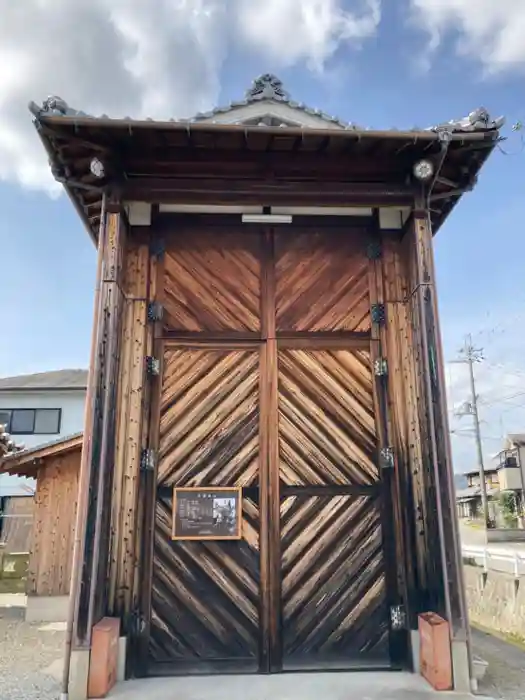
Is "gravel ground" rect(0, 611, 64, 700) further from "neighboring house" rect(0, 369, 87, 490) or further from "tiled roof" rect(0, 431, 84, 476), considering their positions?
"neighboring house" rect(0, 369, 87, 490)

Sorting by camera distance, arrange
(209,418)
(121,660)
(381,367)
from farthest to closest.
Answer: (381,367), (209,418), (121,660)

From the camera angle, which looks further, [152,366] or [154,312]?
[154,312]

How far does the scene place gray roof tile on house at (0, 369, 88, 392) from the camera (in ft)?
62.1

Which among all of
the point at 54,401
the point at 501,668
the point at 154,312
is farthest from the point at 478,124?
the point at 54,401

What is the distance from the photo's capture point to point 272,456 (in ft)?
15.6

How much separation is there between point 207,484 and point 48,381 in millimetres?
16941

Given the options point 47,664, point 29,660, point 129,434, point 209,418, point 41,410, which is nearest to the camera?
point 129,434

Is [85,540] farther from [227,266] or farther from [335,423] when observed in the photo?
[227,266]

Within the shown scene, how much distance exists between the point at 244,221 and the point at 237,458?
7.24 feet

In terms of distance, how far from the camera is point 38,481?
9055 mm

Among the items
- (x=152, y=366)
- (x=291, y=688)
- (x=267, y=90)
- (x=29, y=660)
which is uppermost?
(x=267, y=90)

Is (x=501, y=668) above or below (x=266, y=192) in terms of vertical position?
below

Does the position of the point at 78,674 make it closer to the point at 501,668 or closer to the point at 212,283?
the point at 212,283

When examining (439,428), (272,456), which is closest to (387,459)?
(439,428)
